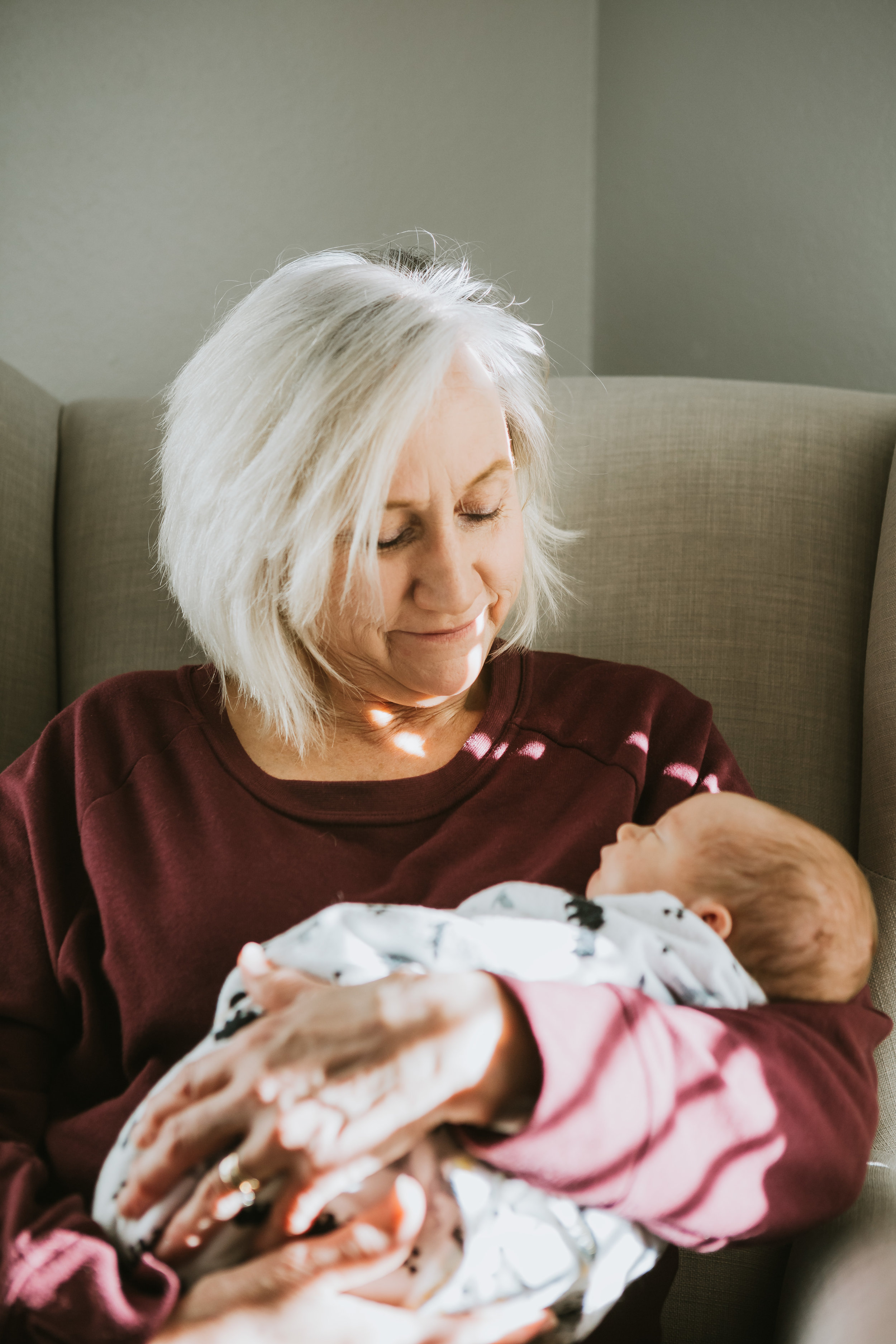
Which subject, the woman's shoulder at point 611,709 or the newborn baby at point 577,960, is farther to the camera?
the woman's shoulder at point 611,709

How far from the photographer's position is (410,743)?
1.12 m

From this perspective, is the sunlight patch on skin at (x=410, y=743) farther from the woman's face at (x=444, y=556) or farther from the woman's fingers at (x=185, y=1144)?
the woman's fingers at (x=185, y=1144)

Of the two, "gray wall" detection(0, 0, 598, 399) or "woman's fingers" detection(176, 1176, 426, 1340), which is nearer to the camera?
"woman's fingers" detection(176, 1176, 426, 1340)

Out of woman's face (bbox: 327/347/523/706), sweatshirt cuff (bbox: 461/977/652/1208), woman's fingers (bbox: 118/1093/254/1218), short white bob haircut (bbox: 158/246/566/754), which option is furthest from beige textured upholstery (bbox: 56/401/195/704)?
sweatshirt cuff (bbox: 461/977/652/1208)

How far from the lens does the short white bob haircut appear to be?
99 cm

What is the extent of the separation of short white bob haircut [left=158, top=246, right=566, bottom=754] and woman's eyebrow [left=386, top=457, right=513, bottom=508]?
19 mm

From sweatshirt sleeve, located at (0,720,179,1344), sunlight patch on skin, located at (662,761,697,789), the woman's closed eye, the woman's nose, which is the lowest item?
sweatshirt sleeve, located at (0,720,179,1344)

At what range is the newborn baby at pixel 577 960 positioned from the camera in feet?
2.35

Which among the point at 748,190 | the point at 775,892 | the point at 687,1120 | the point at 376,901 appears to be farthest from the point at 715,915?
the point at 748,190

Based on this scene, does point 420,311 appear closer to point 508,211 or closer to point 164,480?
point 164,480

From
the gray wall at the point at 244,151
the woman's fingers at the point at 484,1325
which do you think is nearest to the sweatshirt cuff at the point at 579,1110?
the woman's fingers at the point at 484,1325

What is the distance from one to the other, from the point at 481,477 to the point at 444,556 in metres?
0.10

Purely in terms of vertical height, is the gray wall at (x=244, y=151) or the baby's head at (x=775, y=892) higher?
the gray wall at (x=244, y=151)

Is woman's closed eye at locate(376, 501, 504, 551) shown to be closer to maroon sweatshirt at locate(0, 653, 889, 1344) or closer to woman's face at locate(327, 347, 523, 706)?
woman's face at locate(327, 347, 523, 706)
